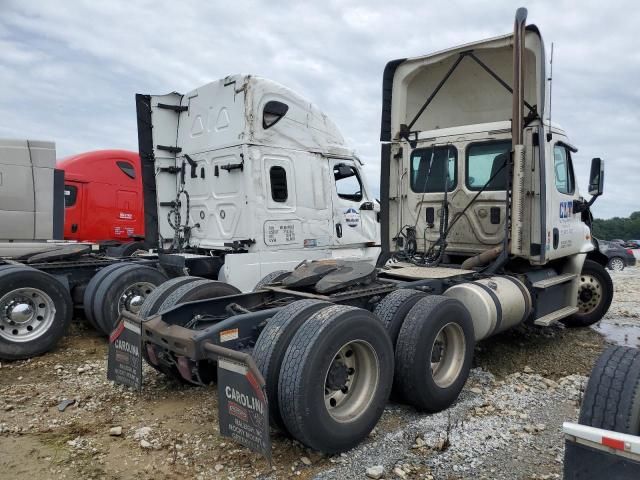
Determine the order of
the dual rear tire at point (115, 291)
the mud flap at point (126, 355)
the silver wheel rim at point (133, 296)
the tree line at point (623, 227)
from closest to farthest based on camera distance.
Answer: the mud flap at point (126, 355), the dual rear tire at point (115, 291), the silver wheel rim at point (133, 296), the tree line at point (623, 227)

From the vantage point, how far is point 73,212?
10523 millimetres

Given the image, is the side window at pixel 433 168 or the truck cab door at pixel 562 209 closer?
the truck cab door at pixel 562 209

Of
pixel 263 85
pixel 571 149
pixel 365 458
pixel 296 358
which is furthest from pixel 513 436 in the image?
pixel 263 85

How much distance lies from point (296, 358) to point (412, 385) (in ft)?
3.88

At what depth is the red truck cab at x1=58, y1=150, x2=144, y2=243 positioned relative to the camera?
→ 1054 centimetres

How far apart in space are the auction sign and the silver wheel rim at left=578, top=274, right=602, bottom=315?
19.4ft

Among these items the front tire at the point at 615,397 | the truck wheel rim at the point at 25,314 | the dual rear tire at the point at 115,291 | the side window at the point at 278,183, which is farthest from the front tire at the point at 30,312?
the front tire at the point at 615,397

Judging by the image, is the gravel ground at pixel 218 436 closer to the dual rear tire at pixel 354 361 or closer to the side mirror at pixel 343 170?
the dual rear tire at pixel 354 361

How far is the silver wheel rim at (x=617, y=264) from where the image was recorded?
58.2 feet

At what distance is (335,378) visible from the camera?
3348 millimetres

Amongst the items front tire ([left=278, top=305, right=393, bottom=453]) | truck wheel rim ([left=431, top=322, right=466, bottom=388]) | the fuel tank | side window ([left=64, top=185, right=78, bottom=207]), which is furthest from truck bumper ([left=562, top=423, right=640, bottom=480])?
side window ([left=64, top=185, right=78, bottom=207])

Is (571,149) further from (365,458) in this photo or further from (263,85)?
(365,458)

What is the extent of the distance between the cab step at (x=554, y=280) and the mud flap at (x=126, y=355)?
14.3 ft

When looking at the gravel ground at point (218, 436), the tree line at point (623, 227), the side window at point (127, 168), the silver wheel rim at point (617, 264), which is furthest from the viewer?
the tree line at point (623, 227)
